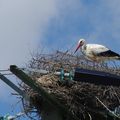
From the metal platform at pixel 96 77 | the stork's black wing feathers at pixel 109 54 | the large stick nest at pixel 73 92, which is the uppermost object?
the stork's black wing feathers at pixel 109 54

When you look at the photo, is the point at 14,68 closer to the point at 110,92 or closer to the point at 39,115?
the point at 39,115

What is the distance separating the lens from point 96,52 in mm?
8117

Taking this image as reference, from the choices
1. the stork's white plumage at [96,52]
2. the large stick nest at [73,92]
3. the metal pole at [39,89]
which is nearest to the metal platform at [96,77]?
the metal pole at [39,89]

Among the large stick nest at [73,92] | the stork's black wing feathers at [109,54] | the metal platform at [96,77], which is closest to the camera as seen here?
the metal platform at [96,77]

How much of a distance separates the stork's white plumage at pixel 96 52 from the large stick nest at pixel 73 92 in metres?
0.82

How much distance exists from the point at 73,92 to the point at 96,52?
6.65 feet

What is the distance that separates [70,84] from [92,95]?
0.92 feet

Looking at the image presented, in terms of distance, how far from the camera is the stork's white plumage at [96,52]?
24.9 ft

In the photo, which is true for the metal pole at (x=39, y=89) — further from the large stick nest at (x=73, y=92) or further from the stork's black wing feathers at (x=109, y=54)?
the stork's black wing feathers at (x=109, y=54)

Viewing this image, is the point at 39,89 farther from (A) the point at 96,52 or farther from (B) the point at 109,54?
(A) the point at 96,52

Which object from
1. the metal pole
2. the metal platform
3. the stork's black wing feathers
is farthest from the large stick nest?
the metal platform

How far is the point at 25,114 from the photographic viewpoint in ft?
19.3

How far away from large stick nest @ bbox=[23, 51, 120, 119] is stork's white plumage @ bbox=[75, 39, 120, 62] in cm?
82

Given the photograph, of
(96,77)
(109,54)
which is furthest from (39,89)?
(109,54)
